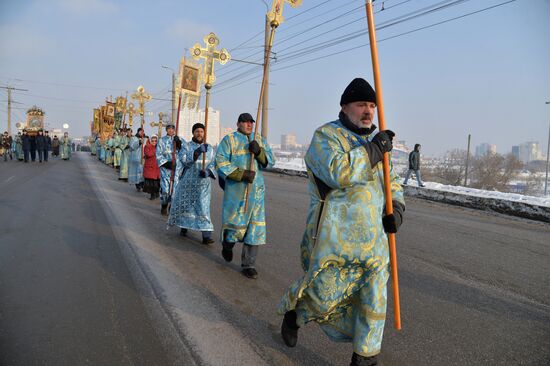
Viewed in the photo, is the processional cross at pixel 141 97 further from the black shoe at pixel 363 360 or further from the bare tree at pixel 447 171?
the bare tree at pixel 447 171

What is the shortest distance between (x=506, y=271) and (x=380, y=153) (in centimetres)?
380

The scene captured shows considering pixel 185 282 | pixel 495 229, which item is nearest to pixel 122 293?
pixel 185 282

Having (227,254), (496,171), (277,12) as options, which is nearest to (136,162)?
(227,254)

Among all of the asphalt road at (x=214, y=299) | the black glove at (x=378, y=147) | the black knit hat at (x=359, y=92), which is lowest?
the asphalt road at (x=214, y=299)

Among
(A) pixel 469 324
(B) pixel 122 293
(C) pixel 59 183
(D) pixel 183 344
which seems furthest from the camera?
(C) pixel 59 183

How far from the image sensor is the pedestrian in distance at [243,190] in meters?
4.70

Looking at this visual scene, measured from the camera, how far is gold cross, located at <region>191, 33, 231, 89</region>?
7184 millimetres

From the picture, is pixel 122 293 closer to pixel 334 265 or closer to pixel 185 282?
pixel 185 282

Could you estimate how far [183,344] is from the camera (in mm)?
2984

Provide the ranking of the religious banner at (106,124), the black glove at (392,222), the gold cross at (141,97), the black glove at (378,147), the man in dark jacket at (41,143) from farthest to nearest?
the religious banner at (106,124) → the man in dark jacket at (41,143) → the gold cross at (141,97) → the black glove at (392,222) → the black glove at (378,147)

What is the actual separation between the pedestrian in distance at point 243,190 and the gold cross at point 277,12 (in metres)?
1.15

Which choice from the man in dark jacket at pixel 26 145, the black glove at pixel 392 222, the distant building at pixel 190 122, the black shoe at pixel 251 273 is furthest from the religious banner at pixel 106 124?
the black glove at pixel 392 222

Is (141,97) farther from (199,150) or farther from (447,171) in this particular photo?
(447,171)

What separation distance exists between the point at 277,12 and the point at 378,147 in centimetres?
317
